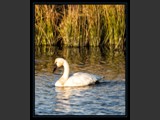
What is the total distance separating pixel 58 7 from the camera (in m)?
12.8

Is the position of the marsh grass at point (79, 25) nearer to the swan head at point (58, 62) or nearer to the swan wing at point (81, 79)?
the swan head at point (58, 62)

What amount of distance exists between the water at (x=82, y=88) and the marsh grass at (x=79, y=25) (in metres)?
0.12

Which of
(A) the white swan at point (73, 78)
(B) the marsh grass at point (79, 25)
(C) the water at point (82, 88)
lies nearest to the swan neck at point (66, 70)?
(A) the white swan at point (73, 78)

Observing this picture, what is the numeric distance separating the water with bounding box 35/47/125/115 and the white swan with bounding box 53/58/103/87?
0.24 ft

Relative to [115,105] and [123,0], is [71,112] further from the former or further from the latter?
[123,0]

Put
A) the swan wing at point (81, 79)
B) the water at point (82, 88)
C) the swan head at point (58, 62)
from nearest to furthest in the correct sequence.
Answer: the water at point (82, 88) → the swan wing at point (81, 79) → the swan head at point (58, 62)

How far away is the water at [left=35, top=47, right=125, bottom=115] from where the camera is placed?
11914 mm

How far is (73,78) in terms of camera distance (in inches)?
513

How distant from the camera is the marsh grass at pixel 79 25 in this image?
42.2 ft

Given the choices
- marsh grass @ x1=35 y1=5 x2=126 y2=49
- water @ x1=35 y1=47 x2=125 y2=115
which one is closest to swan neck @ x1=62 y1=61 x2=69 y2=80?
water @ x1=35 y1=47 x2=125 y2=115

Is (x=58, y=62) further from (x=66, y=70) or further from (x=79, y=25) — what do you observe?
(x=79, y=25)

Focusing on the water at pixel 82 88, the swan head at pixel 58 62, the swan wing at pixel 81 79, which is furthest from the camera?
the swan head at pixel 58 62

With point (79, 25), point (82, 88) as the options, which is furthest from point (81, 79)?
point (79, 25)

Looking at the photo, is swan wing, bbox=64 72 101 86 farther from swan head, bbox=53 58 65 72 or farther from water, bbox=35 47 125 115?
swan head, bbox=53 58 65 72
